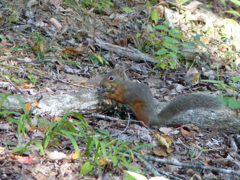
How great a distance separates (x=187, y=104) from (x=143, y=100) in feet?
2.14

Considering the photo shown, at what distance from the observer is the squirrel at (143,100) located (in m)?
3.97

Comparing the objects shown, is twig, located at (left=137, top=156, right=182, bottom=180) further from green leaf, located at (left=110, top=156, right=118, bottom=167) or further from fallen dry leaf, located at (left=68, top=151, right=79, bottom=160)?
fallen dry leaf, located at (left=68, top=151, right=79, bottom=160)

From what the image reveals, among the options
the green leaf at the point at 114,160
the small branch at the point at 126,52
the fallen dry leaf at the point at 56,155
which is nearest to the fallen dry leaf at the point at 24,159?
the fallen dry leaf at the point at 56,155

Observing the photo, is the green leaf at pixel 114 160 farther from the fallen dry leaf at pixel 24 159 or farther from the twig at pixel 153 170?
the fallen dry leaf at pixel 24 159

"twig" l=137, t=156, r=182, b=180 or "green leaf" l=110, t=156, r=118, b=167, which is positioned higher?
"green leaf" l=110, t=156, r=118, b=167

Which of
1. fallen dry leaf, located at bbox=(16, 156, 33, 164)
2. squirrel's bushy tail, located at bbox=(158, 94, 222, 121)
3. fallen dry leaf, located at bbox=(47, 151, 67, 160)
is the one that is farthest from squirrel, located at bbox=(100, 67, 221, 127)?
fallen dry leaf, located at bbox=(16, 156, 33, 164)

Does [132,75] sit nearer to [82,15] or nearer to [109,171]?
[82,15]

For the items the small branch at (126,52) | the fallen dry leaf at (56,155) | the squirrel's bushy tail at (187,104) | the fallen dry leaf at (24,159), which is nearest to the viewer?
the fallen dry leaf at (24,159)

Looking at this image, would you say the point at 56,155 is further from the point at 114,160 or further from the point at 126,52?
the point at 126,52

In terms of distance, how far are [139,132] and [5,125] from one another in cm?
161

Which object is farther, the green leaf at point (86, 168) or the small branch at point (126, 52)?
the small branch at point (126, 52)

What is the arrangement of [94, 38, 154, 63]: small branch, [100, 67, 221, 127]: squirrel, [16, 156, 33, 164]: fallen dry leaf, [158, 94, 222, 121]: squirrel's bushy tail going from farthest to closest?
[94, 38, 154, 63]: small branch < [100, 67, 221, 127]: squirrel < [158, 94, 222, 121]: squirrel's bushy tail < [16, 156, 33, 164]: fallen dry leaf

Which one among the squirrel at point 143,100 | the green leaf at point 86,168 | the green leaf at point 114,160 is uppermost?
the green leaf at point 114,160

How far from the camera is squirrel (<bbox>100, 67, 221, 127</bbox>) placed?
3973 millimetres
